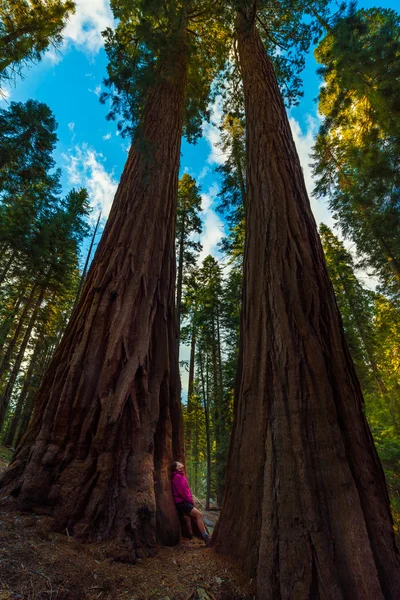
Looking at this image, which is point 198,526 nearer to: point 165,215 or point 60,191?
point 165,215

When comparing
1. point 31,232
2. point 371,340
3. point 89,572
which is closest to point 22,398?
point 31,232

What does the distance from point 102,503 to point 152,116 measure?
6.54 metres

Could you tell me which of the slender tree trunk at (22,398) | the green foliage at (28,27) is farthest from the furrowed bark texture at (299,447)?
the slender tree trunk at (22,398)

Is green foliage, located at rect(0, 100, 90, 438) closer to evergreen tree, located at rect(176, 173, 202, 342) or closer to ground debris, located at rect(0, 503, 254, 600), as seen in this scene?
evergreen tree, located at rect(176, 173, 202, 342)

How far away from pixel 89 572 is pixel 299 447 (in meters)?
1.71

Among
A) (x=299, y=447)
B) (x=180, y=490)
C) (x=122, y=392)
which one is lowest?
(x=180, y=490)

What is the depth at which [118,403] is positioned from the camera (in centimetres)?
291

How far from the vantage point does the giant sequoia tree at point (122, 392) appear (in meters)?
2.51

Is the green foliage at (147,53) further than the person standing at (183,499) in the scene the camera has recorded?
Yes

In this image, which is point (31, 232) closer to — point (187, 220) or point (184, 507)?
point (187, 220)

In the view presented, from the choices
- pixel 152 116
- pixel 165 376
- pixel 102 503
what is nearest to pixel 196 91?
pixel 152 116

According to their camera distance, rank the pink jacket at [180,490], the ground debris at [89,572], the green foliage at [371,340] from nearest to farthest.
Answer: the ground debris at [89,572] → the pink jacket at [180,490] → the green foliage at [371,340]

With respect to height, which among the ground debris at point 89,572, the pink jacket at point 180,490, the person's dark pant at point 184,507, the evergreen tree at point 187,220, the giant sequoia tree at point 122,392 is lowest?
the ground debris at point 89,572

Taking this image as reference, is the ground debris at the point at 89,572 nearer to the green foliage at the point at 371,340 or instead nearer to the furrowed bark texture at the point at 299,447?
the furrowed bark texture at the point at 299,447
